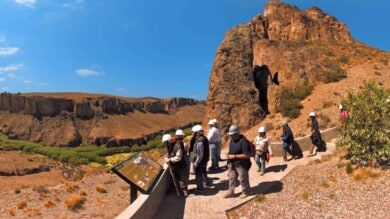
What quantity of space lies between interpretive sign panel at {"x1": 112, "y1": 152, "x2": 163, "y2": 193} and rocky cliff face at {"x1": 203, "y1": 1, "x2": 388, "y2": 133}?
16365 mm

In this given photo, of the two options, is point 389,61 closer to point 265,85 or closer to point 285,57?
point 285,57

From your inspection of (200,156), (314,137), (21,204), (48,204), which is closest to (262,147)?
(200,156)

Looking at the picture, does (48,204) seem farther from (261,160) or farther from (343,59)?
(343,59)

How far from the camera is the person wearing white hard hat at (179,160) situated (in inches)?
420

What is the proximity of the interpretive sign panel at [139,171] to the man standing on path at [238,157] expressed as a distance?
7.26ft

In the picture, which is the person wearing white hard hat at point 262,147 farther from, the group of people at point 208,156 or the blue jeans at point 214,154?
the blue jeans at point 214,154

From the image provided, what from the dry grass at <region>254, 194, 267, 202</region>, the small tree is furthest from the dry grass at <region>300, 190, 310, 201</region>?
the small tree

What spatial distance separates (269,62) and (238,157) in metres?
30.9

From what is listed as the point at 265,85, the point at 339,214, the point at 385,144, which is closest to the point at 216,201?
the point at 339,214

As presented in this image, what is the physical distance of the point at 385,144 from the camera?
11438mm

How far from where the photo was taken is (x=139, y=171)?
1004cm

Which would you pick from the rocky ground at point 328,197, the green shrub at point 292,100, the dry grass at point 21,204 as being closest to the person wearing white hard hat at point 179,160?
the rocky ground at point 328,197

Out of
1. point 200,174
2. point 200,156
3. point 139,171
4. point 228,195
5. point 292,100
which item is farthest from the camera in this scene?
point 292,100

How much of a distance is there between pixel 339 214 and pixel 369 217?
65 centimetres
